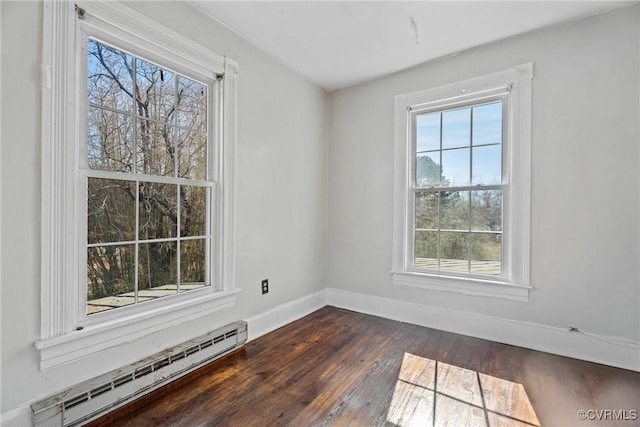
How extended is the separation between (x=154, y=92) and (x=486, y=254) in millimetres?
2941

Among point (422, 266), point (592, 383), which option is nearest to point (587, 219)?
point (592, 383)

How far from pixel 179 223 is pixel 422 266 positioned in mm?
2274

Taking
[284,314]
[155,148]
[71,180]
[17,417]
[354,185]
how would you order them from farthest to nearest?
[354,185] → [284,314] → [155,148] → [71,180] → [17,417]

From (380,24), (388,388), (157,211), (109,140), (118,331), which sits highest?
(380,24)

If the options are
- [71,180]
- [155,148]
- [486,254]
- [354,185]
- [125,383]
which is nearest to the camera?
[71,180]

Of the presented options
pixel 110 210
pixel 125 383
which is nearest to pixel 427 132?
pixel 110 210

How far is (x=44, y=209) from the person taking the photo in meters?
1.50

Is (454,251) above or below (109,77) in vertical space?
below

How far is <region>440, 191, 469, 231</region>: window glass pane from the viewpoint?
2.85 metres

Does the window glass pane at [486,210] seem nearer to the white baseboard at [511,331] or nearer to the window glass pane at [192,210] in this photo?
the white baseboard at [511,331]

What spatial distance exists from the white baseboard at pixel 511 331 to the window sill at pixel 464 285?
196 mm

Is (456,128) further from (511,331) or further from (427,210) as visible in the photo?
(511,331)

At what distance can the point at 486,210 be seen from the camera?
275 cm

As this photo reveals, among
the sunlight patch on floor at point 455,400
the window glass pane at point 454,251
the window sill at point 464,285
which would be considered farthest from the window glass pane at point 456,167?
the sunlight patch on floor at point 455,400
